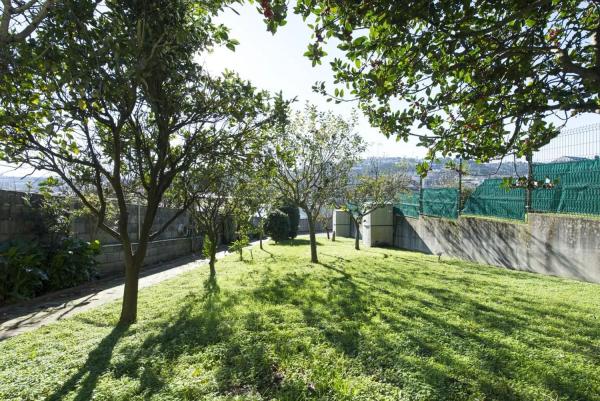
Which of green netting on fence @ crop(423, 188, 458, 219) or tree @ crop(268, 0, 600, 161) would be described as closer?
tree @ crop(268, 0, 600, 161)

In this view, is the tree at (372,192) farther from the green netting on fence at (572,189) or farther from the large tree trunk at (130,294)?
the large tree trunk at (130,294)

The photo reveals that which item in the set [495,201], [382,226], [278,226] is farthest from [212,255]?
[382,226]

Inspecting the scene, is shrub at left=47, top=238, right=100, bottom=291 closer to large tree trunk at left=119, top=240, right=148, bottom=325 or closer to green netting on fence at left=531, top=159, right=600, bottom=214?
large tree trunk at left=119, top=240, right=148, bottom=325

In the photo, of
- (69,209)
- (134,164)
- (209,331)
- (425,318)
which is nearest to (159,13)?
(134,164)

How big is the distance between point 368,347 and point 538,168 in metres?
8.63

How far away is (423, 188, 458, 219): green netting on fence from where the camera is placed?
47.3 feet

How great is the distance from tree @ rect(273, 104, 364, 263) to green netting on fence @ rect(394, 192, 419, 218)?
5418mm

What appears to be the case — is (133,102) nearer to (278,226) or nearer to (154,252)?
(154,252)

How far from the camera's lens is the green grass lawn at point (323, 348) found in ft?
10.6

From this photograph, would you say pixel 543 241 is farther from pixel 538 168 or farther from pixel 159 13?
pixel 159 13

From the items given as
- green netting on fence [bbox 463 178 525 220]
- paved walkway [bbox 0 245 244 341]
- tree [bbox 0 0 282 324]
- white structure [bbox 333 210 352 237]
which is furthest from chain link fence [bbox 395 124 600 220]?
white structure [bbox 333 210 352 237]

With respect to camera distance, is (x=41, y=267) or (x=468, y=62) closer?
(x=468, y=62)

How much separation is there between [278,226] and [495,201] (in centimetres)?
1305

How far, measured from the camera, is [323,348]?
409cm
